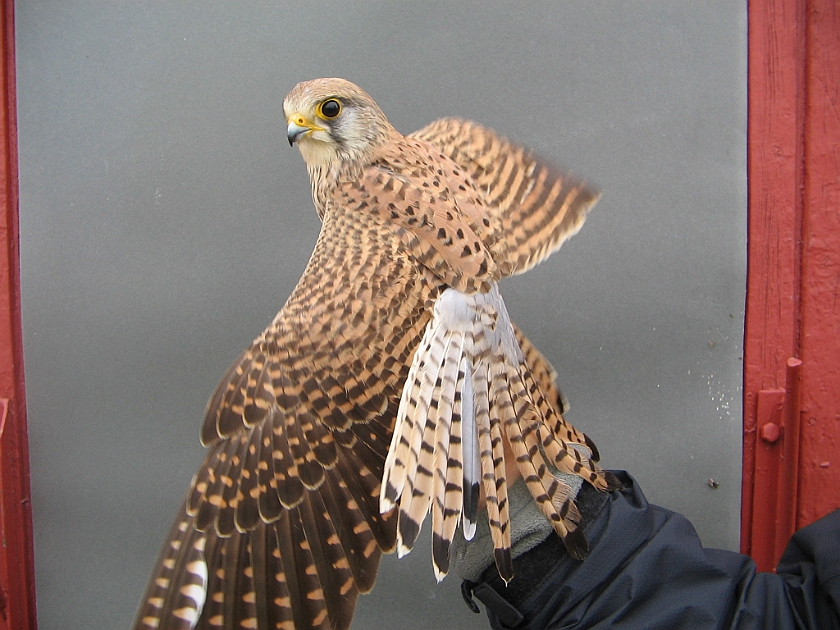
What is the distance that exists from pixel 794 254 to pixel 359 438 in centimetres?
133

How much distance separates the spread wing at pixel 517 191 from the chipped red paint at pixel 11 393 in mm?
1192

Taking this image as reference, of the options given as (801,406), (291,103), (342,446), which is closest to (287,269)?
(291,103)

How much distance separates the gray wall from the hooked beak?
0.34 m

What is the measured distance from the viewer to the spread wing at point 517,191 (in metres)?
1.41

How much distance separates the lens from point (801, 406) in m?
1.64

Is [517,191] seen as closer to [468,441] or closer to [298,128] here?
[298,128]

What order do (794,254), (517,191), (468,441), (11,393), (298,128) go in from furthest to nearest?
(11,393) → (794,254) → (517,191) → (298,128) → (468,441)

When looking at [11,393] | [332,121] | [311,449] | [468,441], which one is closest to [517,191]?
[332,121]

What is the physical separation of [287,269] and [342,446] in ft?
2.48

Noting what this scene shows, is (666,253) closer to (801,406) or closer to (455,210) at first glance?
(801,406)

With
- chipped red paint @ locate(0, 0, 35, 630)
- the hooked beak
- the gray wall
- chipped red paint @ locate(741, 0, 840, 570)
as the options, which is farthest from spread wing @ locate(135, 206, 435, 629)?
chipped red paint @ locate(741, 0, 840, 570)

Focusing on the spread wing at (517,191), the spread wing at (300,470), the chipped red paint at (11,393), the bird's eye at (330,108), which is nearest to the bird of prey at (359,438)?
the spread wing at (300,470)

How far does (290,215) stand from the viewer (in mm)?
1714

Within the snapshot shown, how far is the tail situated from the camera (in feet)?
3.52
